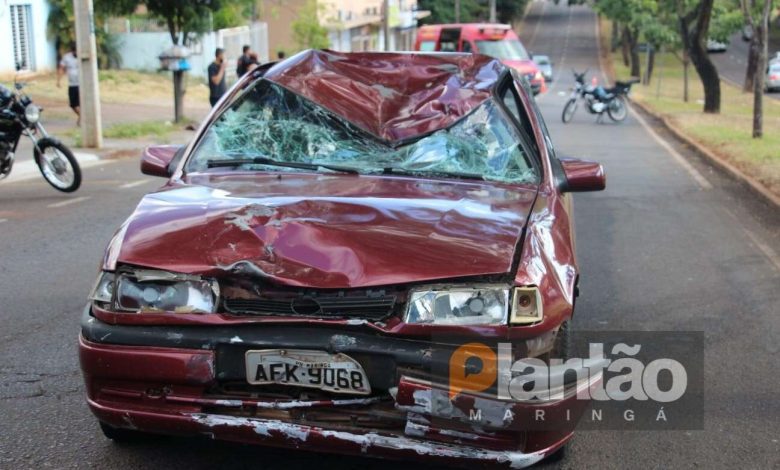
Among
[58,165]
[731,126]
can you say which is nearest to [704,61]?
[731,126]

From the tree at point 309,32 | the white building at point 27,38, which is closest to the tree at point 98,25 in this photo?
the white building at point 27,38

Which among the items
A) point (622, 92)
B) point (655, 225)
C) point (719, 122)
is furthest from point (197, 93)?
point (655, 225)

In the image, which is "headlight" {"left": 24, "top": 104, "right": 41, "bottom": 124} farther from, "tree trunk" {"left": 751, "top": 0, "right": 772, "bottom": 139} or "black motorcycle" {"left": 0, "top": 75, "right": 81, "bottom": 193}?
"tree trunk" {"left": 751, "top": 0, "right": 772, "bottom": 139}

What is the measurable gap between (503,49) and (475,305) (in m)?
27.8

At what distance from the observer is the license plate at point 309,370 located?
3.12 m

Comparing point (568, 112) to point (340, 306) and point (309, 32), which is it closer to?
point (309, 32)

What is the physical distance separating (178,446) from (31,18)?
28228mm

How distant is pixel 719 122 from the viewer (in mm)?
22422

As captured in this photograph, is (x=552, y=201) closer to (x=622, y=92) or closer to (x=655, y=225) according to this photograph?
(x=655, y=225)

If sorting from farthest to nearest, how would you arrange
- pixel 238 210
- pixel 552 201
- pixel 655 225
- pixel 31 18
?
pixel 31 18, pixel 655 225, pixel 552 201, pixel 238 210

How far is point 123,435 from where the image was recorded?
12.4 feet

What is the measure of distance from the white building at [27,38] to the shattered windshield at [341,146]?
24.7 metres

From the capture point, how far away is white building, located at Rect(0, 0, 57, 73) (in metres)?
27.2

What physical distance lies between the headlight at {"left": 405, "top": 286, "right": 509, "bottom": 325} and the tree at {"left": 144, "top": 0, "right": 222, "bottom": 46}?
17700 millimetres
